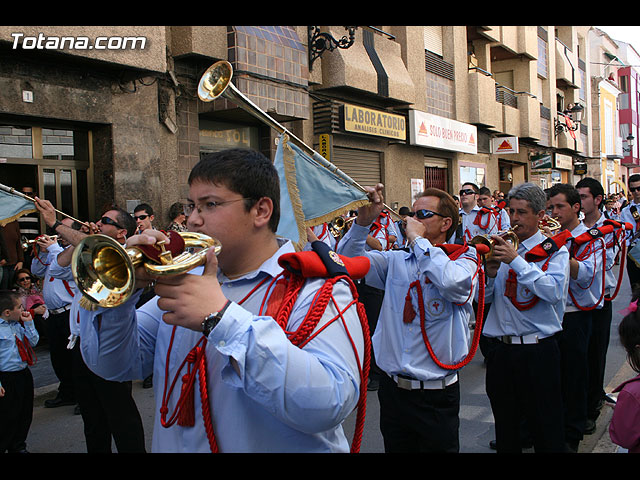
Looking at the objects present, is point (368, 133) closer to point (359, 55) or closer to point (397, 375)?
point (359, 55)

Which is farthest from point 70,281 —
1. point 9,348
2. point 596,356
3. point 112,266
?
point 596,356

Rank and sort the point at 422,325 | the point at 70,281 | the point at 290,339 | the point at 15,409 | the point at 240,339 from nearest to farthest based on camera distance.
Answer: the point at 240,339, the point at 290,339, the point at 422,325, the point at 15,409, the point at 70,281

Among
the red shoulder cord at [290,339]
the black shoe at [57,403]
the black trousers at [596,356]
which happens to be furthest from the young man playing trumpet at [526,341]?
the black shoe at [57,403]

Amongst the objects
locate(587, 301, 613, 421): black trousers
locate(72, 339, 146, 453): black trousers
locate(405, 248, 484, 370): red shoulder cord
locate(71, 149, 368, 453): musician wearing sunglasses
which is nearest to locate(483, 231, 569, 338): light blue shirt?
locate(405, 248, 484, 370): red shoulder cord

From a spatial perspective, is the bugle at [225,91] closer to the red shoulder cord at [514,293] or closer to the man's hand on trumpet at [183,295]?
the red shoulder cord at [514,293]

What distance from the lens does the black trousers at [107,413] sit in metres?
3.99

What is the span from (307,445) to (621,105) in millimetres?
A: 56548

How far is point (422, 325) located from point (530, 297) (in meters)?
1.03

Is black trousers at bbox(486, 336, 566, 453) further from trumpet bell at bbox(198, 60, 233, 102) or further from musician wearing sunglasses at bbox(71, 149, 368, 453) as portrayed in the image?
trumpet bell at bbox(198, 60, 233, 102)

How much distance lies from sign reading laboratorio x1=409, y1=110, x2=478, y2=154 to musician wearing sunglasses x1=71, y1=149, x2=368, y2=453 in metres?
14.5

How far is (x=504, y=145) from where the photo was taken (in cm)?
Result: 2192

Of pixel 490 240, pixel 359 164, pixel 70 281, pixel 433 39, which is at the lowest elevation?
pixel 70 281

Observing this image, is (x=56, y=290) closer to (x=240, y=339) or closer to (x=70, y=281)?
(x=70, y=281)
